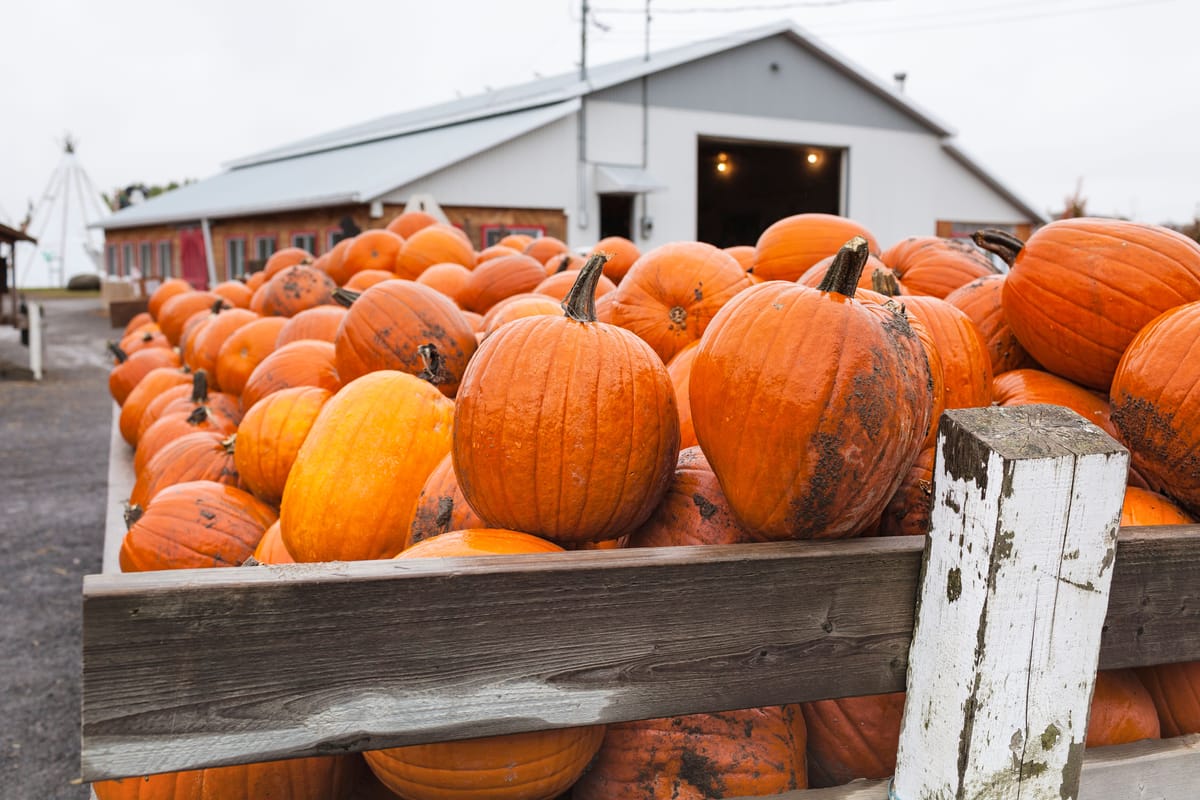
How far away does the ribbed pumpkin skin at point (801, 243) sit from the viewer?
2.62 meters

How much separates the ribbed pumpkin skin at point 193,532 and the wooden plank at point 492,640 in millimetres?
1380

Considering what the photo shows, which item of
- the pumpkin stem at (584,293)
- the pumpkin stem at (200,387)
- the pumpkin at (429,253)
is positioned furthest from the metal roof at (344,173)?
the pumpkin stem at (584,293)

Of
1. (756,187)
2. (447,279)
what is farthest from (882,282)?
(756,187)

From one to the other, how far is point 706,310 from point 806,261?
21.2 inches

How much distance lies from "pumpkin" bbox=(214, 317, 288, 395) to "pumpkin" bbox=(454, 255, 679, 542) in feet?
7.91

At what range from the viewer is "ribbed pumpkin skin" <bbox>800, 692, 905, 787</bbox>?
1446mm

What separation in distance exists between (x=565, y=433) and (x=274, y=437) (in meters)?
1.25

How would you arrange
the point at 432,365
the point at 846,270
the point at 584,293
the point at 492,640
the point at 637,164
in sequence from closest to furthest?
the point at 492,640 < the point at 846,270 < the point at 584,293 < the point at 432,365 < the point at 637,164

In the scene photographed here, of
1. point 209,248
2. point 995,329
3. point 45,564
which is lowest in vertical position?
point 45,564

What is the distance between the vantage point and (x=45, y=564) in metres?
5.14

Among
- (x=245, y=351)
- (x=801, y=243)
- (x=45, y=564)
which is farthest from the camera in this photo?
(x=45, y=564)

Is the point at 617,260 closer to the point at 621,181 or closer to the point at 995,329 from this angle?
the point at 995,329

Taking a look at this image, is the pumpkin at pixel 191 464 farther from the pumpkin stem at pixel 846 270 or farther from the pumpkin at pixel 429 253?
the pumpkin stem at pixel 846 270

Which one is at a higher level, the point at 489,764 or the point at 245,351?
the point at 245,351
